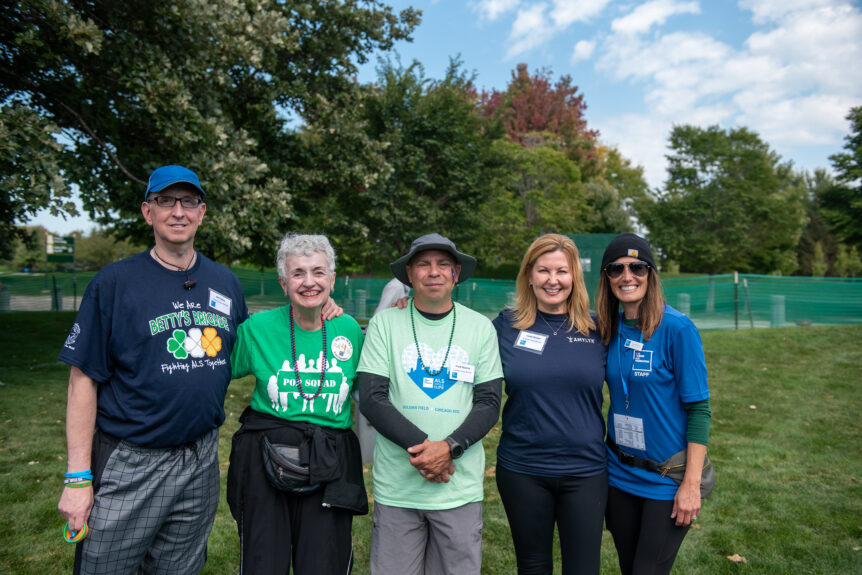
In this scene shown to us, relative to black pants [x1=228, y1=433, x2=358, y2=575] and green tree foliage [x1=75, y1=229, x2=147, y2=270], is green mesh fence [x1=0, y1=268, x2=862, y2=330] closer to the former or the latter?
black pants [x1=228, y1=433, x2=358, y2=575]

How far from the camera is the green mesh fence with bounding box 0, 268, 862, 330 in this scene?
1437 centimetres

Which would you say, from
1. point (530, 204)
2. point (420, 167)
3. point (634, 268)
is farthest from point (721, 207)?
point (634, 268)

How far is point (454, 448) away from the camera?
2.20 metres

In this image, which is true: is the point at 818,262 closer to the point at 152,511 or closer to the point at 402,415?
the point at 402,415

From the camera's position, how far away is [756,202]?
1119 inches

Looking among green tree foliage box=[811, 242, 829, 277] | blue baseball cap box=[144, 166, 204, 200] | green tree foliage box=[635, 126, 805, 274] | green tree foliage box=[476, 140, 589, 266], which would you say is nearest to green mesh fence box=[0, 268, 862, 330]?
green tree foliage box=[476, 140, 589, 266]

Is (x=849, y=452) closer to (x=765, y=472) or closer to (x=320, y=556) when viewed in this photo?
(x=765, y=472)

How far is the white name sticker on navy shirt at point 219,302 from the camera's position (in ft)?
7.88

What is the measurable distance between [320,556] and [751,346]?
38.8ft

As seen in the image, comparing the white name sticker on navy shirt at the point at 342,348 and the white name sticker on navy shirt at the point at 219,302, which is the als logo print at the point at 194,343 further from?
the white name sticker on navy shirt at the point at 342,348

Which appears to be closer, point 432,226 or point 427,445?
point 427,445

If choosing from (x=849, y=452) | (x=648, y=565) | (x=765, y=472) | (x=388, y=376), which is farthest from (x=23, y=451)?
(x=849, y=452)

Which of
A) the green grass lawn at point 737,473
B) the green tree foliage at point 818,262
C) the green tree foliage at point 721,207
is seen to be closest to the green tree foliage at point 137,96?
the green grass lawn at point 737,473

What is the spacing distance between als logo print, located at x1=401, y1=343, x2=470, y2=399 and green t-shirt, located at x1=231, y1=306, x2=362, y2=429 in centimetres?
31
